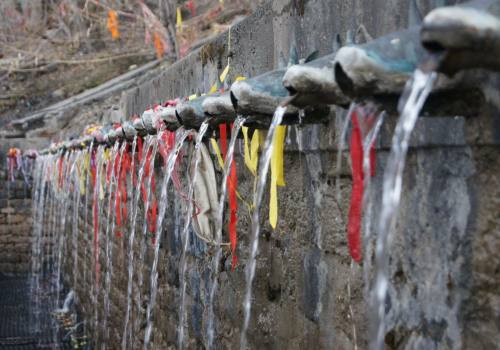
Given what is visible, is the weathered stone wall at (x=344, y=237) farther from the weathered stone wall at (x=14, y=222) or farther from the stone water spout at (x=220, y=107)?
the weathered stone wall at (x=14, y=222)

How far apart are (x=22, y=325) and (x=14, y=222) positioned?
4.59 m

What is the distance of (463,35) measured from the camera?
1.11m

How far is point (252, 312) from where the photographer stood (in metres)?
3.20

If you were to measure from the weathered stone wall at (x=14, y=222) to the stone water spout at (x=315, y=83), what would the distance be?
12393mm

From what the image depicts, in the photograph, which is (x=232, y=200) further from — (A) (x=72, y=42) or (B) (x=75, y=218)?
(A) (x=72, y=42)

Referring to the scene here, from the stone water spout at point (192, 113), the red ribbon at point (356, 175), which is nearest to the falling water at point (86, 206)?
the stone water spout at point (192, 113)

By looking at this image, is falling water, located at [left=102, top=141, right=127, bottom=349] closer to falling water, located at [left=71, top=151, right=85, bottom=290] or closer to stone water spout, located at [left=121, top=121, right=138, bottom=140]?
stone water spout, located at [left=121, top=121, right=138, bottom=140]

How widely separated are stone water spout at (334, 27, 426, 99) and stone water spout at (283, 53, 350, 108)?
0.22 meters

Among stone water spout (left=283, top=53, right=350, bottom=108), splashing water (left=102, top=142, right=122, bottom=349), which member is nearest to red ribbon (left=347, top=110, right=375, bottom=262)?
stone water spout (left=283, top=53, right=350, bottom=108)

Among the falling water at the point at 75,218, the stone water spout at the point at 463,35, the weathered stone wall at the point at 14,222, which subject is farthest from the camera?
the weathered stone wall at the point at 14,222

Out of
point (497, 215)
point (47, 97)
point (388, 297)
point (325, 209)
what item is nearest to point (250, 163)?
point (325, 209)

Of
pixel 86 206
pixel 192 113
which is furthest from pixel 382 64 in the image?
pixel 86 206

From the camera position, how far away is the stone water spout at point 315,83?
1.68 metres

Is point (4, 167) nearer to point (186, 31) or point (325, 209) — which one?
point (186, 31)
